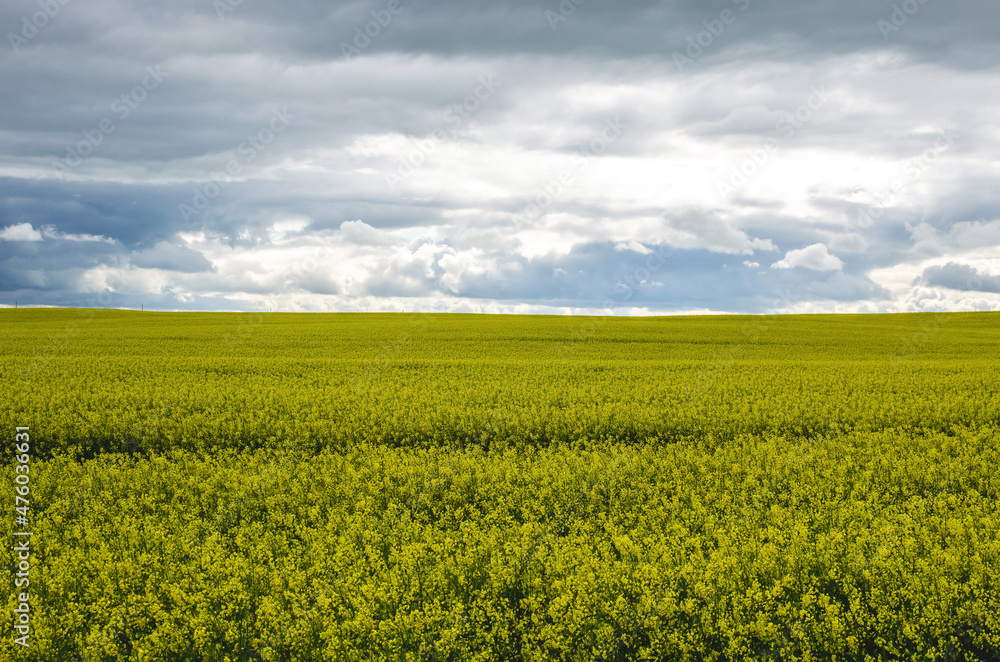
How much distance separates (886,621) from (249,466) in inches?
398

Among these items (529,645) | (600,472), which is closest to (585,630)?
(529,645)

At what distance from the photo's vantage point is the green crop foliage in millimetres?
5168

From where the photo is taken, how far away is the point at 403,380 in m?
20.0

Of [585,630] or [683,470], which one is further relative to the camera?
[683,470]

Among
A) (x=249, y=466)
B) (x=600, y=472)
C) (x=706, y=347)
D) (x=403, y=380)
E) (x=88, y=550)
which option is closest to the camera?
(x=88, y=550)

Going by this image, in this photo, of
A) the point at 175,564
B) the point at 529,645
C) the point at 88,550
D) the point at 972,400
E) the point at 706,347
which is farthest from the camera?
the point at 706,347

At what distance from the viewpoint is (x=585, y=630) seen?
518cm

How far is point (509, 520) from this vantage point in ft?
25.5

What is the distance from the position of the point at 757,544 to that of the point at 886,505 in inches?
143

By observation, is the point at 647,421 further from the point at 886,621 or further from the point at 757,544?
the point at 886,621

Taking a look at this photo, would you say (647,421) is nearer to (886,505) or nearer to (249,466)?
(886,505)

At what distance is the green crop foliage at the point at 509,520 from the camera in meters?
5.17

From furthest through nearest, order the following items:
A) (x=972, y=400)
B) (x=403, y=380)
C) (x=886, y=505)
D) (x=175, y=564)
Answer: (x=403, y=380) < (x=972, y=400) < (x=886, y=505) < (x=175, y=564)

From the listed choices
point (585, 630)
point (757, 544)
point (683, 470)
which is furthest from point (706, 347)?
point (585, 630)
